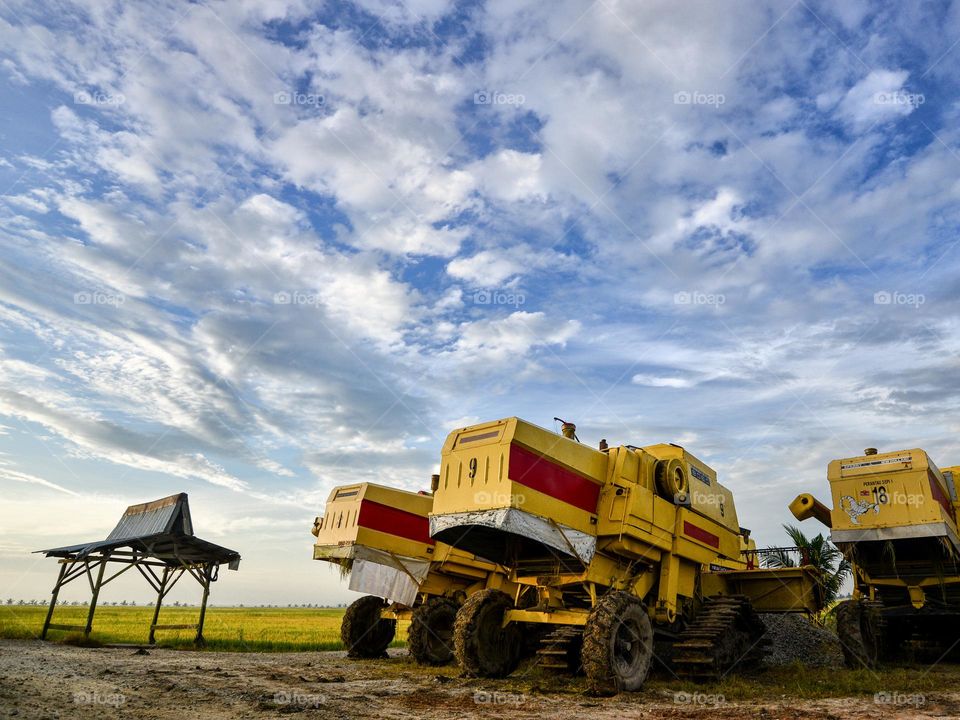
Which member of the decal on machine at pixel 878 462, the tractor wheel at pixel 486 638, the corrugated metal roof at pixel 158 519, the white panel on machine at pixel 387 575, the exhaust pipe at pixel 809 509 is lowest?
the tractor wheel at pixel 486 638

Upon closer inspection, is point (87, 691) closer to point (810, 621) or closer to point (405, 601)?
point (405, 601)

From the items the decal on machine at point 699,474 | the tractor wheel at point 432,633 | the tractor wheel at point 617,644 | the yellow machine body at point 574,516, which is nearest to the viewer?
the tractor wheel at point 617,644

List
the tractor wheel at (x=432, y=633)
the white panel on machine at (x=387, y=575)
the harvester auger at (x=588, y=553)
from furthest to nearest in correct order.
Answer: the white panel on machine at (x=387, y=575) < the tractor wheel at (x=432, y=633) < the harvester auger at (x=588, y=553)

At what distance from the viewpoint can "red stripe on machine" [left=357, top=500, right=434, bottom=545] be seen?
16.1m

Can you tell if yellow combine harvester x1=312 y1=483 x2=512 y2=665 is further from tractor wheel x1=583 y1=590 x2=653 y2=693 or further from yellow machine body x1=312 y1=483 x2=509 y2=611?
tractor wheel x1=583 y1=590 x2=653 y2=693

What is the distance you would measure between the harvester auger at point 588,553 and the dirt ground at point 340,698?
0.71 m

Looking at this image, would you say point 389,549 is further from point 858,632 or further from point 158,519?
point 858,632

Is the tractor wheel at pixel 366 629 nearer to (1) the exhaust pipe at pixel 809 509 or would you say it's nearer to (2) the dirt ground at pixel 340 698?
(2) the dirt ground at pixel 340 698

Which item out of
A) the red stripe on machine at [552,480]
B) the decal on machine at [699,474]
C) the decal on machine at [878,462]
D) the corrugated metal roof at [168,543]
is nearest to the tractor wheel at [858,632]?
the decal on machine at [878,462]

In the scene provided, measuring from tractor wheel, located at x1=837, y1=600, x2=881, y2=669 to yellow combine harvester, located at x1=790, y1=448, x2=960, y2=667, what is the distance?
2 centimetres

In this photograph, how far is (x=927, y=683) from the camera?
1177cm

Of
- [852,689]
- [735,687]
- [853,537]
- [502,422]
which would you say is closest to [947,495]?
[853,537]

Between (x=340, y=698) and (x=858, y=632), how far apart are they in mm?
11088

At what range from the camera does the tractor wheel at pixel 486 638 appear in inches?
456
